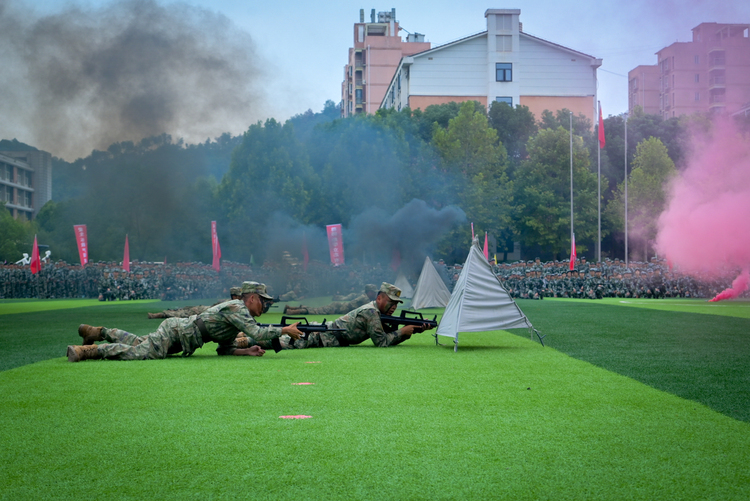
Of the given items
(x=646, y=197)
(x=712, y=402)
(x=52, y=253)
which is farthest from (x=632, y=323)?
(x=52, y=253)

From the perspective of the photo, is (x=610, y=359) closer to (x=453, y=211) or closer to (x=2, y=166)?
(x=453, y=211)

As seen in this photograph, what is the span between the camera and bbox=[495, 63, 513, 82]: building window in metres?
51.2

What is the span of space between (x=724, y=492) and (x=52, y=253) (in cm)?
4856

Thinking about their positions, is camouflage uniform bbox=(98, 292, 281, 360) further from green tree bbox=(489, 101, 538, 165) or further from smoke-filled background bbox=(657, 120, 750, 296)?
green tree bbox=(489, 101, 538, 165)

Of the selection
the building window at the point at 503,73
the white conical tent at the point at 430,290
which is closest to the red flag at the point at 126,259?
the white conical tent at the point at 430,290

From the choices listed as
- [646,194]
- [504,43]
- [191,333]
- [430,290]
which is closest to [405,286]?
[430,290]

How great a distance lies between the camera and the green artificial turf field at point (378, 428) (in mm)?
3766

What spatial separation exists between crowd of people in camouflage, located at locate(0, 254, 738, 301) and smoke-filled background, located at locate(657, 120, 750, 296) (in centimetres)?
626

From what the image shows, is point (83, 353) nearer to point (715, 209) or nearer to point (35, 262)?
point (715, 209)

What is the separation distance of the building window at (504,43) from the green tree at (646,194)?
13.0 m

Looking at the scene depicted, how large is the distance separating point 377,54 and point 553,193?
32.4 metres

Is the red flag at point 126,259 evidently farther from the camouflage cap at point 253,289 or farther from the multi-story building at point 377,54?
the multi-story building at point 377,54

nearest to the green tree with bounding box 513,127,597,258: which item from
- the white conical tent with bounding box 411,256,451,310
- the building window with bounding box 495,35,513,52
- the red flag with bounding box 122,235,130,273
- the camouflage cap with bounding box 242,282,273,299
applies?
the building window with bounding box 495,35,513,52

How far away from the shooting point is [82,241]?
113 ft
